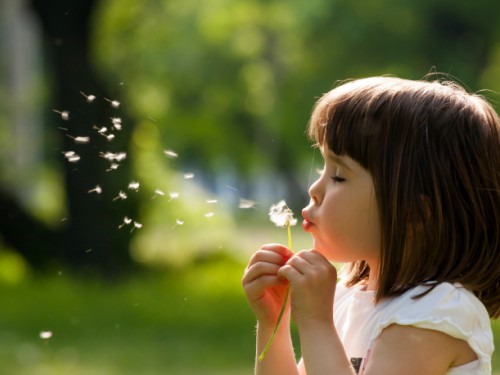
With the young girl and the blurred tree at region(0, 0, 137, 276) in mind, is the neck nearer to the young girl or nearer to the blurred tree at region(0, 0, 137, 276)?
the young girl

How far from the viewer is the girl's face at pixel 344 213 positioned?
2539 mm

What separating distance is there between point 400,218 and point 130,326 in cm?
674

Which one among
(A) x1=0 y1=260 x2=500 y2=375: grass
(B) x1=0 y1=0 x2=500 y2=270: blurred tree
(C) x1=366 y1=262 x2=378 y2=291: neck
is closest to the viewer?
(C) x1=366 y1=262 x2=378 y2=291: neck

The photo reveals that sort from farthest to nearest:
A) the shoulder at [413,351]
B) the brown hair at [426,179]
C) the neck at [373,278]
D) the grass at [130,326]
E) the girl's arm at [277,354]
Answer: the grass at [130,326]
the girl's arm at [277,354]
the neck at [373,278]
the brown hair at [426,179]
the shoulder at [413,351]

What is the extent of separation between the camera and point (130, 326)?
903 centimetres

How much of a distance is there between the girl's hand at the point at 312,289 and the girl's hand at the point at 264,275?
0.33 ft

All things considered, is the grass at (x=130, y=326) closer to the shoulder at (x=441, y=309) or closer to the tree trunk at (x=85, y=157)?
the tree trunk at (x=85, y=157)

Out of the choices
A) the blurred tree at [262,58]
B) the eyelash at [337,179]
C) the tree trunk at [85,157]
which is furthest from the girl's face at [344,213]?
the blurred tree at [262,58]

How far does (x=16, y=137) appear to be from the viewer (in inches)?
752

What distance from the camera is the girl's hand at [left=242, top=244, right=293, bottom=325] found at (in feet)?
8.68

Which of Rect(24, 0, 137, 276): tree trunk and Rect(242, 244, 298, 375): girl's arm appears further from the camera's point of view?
Rect(24, 0, 137, 276): tree trunk

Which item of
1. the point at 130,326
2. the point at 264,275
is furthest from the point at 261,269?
the point at 130,326

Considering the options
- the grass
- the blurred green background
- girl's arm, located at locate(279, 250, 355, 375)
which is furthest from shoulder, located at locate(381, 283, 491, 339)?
the grass

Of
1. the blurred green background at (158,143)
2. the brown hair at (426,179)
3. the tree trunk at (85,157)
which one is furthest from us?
the tree trunk at (85,157)
